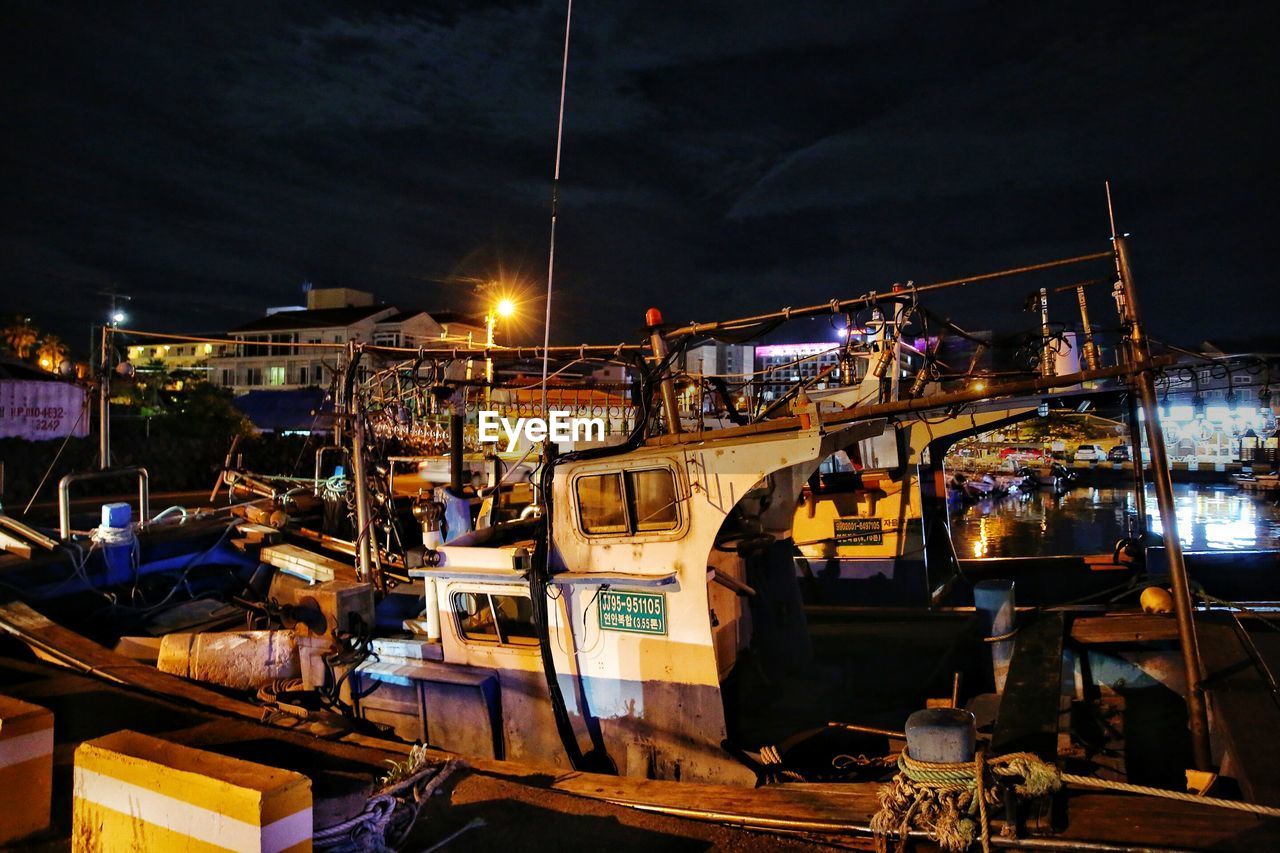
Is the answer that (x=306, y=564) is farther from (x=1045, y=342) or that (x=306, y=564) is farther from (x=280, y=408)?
(x=280, y=408)

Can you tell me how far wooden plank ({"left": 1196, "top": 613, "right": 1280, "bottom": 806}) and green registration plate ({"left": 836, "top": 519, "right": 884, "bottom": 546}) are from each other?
19.2 ft

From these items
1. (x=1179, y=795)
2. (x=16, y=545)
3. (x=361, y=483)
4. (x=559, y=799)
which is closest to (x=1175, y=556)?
(x=1179, y=795)

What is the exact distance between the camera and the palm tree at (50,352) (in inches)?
1416

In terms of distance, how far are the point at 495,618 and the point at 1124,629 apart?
20.7 ft

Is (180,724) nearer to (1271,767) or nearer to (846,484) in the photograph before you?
(1271,767)

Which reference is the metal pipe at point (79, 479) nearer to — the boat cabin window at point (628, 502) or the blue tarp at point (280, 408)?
the boat cabin window at point (628, 502)

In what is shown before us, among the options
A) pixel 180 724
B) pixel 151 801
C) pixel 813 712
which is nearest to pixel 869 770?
pixel 813 712

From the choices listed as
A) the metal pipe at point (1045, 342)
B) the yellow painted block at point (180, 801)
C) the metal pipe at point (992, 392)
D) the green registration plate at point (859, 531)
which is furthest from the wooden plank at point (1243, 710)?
the green registration plate at point (859, 531)

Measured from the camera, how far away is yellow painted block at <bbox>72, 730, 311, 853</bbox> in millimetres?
3471

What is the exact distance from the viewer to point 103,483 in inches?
1002

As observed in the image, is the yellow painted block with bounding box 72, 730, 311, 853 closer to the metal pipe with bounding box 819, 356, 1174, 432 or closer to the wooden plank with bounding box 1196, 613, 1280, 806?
the metal pipe with bounding box 819, 356, 1174, 432

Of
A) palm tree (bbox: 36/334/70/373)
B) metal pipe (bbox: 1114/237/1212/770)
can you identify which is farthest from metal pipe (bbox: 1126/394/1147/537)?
palm tree (bbox: 36/334/70/373)

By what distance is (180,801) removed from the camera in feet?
11.9

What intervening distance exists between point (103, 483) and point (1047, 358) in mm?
28960
